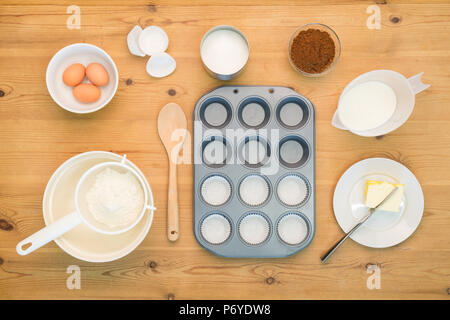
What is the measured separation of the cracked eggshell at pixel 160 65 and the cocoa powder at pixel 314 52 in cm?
37

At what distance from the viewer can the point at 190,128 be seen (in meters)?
1.07

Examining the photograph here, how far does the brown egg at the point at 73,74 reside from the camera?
3.28 feet

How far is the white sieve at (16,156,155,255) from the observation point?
864 mm

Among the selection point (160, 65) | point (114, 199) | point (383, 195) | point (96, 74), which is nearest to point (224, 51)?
point (160, 65)

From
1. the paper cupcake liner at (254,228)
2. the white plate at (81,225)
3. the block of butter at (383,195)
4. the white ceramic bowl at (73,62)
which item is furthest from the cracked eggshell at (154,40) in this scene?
the block of butter at (383,195)

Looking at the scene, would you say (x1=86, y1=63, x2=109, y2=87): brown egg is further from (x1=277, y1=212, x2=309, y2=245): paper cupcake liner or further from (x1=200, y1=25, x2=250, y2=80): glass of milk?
(x1=277, y1=212, x2=309, y2=245): paper cupcake liner

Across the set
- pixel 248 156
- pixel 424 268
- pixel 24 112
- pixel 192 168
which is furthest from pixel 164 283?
pixel 424 268

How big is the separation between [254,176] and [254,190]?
0.04 metres

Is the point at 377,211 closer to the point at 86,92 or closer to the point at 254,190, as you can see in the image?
the point at 254,190

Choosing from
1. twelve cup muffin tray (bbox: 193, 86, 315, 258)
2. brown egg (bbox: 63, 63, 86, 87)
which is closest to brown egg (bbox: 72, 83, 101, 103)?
brown egg (bbox: 63, 63, 86, 87)

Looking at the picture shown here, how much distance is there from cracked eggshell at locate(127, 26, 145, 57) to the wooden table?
0.08ft

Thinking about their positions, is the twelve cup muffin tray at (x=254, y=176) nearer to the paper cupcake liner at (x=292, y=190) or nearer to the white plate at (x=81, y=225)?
the paper cupcake liner at (x=292, y=190)

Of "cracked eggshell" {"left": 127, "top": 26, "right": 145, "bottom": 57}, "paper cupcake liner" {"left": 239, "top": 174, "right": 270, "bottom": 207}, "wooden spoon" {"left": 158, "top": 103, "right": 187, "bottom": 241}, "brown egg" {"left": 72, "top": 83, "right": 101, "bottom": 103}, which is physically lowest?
"paper cupcake liner" {"left": 239, "top": 174, "right": 270, "bottom": 207}

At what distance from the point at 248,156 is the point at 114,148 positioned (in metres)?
0.41
